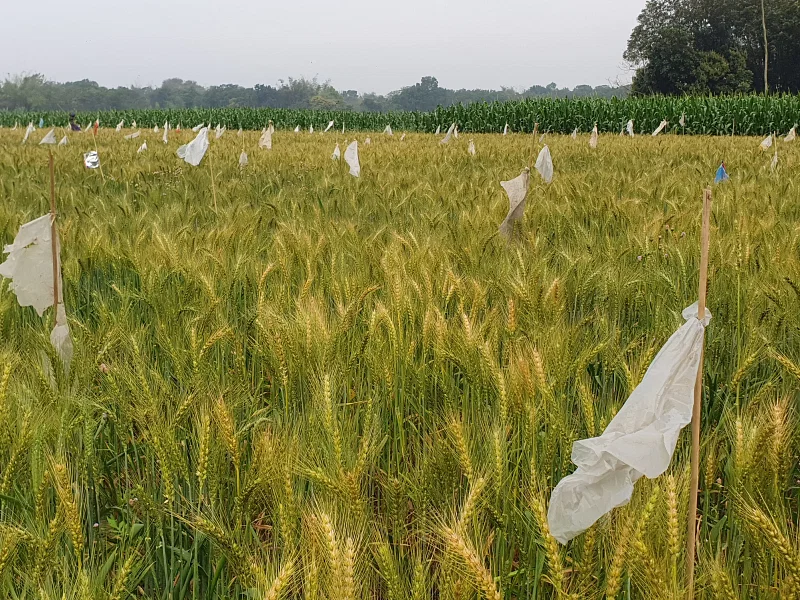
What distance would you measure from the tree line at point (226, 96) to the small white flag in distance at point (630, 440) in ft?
299

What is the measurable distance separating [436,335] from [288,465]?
64 centimetres

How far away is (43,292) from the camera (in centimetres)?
181

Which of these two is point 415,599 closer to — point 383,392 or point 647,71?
point 383,392

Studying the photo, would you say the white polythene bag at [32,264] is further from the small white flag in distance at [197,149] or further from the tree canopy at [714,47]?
the tree canopy at [714,47]

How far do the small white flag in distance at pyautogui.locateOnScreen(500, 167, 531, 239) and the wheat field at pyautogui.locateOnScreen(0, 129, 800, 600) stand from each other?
0.07 m

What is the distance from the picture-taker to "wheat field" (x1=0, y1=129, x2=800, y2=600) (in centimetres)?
93

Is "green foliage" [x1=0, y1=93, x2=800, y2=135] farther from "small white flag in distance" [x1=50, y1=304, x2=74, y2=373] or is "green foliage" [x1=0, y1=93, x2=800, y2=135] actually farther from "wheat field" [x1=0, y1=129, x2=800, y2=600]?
"small white flag in distance" [x1=50, y1=304, x2=74, y2=373]

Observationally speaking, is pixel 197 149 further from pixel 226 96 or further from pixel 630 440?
pixel 226 96

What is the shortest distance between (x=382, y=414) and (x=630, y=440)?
835mm

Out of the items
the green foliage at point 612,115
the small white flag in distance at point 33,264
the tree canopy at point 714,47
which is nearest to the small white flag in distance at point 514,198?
the small white flag in distance at point 33,264

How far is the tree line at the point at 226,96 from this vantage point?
9529 centimetres

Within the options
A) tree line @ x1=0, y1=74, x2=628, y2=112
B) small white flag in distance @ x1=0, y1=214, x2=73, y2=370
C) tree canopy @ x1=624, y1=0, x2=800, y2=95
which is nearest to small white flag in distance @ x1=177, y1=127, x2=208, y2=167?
small white flag in distance @ x1=0, y1=214, x2=73, y2=370

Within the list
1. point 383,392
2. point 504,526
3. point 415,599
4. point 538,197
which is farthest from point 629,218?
point 415,599

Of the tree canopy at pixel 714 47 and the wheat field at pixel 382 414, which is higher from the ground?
the tree canopy at pixel 714 47
